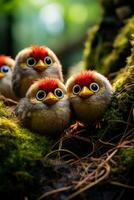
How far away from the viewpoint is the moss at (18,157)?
203 cm

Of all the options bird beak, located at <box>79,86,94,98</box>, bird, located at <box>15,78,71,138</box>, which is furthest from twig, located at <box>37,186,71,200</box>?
bird beak, located at <box>79,86,94,98</box>

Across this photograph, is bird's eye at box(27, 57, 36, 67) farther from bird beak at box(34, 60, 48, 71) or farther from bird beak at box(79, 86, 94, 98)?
bird beak at box(79, 86, 94, 98)

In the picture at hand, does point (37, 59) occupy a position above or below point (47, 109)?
above

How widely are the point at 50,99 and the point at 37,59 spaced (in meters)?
0.40

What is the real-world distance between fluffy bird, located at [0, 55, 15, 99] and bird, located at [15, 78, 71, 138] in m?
0.59

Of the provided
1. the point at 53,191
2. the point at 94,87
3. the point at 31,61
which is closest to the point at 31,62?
the point at 31,61

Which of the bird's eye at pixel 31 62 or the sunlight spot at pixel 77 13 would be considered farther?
the sunlight spot at pixel 77 13

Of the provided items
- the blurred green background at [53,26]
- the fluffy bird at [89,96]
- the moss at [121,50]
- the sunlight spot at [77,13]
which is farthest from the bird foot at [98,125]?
the sunlight spot at [77,13]

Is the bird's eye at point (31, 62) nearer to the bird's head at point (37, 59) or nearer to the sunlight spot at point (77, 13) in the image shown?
the bird's head at point (37, 59)

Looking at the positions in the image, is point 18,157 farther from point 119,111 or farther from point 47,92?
point 119,111

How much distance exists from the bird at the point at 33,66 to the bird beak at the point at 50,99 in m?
0.34

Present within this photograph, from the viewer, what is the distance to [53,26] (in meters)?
7.98

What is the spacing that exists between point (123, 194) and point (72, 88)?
67cm

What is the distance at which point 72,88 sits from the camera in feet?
8.14
